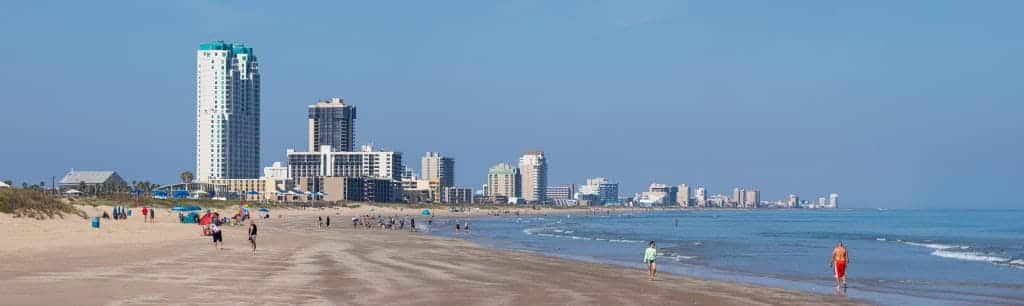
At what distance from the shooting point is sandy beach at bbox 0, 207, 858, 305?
836 inches

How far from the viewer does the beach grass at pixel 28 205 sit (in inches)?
2016

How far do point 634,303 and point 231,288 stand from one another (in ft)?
29.9

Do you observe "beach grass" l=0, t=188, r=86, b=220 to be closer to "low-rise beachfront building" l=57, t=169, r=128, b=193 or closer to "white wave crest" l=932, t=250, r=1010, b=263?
"white wave crest" l=932, t=250, r=1010, b=263

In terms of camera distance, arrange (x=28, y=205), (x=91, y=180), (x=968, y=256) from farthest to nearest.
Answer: (x=91, y=180) → (x=28, y=205) → (x=968, y=256)

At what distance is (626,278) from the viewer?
3153 cm

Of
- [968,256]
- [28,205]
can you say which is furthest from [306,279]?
[968,256]

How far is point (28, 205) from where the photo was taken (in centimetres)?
5331

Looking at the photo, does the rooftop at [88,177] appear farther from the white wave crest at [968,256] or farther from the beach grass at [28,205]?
the white wave crest at [968,256]

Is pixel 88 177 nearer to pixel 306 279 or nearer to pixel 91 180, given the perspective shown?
pixel 91 180

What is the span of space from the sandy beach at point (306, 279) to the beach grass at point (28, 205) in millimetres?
9152

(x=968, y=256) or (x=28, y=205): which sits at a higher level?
(x=28, y=205)

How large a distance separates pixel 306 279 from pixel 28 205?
33528mm

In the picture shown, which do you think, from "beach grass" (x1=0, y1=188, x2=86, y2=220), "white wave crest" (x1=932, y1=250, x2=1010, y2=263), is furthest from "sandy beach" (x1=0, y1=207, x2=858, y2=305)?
"white wave crest" (x1=932, y1=250, x2=1010, y2=263)

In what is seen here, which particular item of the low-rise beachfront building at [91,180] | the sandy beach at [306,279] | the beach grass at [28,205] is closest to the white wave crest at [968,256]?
the sandy beach at [306,279]
